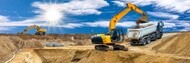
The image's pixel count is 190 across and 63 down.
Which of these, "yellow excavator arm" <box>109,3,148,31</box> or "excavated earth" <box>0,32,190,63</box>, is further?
"yellow excavator arm" <box>109,3,148,31</box>

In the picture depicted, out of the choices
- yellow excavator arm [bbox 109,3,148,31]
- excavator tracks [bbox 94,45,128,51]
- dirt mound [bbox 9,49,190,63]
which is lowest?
dirt mound [bbox 9,49,190,63]

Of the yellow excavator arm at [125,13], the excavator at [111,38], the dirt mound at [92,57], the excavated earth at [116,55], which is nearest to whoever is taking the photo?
the dirt mound at [92,57]

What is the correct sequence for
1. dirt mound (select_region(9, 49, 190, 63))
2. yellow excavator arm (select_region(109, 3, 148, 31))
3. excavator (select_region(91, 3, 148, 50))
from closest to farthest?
1. dirt mound (select_region(9, 49, 190, 63))
2. excavator (select_region(91, 3, 148, 50))
3. yellow excavator arm (select_region(109, 3, 148, 31))

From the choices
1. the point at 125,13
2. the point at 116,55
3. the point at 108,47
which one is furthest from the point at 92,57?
A: the point at 125,13

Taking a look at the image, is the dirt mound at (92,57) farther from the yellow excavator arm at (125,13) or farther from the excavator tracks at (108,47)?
the yellow excavator arm at (125,13)

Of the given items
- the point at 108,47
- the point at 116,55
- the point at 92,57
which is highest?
the point at 108,47

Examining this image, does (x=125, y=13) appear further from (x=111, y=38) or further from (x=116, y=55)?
(x=116, y=55)

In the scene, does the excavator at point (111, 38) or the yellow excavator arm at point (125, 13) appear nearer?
the excavator at point (111, 38)

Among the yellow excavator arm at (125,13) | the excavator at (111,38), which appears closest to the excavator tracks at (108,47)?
the excavator at (111,38)

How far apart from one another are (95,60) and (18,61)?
7.79 meters

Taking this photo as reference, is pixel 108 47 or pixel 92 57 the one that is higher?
pixel 108 47

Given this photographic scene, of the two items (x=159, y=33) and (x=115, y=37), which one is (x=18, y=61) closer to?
(x=115, y=37)

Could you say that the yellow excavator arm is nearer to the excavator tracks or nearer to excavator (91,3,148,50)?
excavator (91,3,148,50)


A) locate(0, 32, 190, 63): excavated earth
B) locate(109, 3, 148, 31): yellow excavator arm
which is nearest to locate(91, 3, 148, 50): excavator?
locate(109, 3, 148, 31): yellow excavator arm
